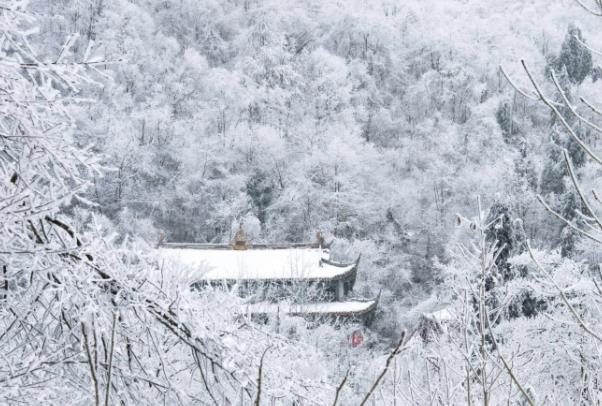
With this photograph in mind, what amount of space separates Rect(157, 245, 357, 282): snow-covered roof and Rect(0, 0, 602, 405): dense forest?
7.51 ft

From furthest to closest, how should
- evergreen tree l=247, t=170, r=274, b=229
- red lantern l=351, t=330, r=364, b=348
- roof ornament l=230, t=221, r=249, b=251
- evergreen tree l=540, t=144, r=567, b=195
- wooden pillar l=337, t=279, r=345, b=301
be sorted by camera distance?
evergreen tree l=247, t=170, r=274, b=229, evergreen tree l=540, t=144, r=567, b=195, roof ornament l=230, t=221, r=249, b=251, wooden pillar l=337, t=279, r=345, b=301, red lantern l=351, t=330, r=364, b=348

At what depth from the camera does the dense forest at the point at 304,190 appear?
168 cm

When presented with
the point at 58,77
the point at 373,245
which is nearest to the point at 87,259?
the point at 58,77

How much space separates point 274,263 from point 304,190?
10212mm

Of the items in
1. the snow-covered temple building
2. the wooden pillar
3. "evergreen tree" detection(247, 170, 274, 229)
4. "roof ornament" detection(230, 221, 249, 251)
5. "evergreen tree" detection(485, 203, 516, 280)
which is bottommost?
"evergreen tree" detection(247, 170, 274, 229)

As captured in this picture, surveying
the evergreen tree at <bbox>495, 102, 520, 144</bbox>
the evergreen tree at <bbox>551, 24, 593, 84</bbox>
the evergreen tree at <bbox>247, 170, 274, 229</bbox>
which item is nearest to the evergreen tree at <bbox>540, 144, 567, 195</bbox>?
the evergreen tree at <bbox>551, 24, 593, 84</bbox>

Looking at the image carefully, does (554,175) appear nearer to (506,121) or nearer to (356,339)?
(356,339)

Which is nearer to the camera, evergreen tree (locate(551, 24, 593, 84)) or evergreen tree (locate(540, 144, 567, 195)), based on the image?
→ evergreen tree (locate(540, 144, 567, 195))

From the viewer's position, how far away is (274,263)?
19.2 m

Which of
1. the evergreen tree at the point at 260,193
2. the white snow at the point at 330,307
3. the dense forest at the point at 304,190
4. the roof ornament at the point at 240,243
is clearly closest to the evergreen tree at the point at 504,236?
the dense forest at the point at 304,190

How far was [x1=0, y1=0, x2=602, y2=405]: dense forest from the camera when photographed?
1678 millimetres

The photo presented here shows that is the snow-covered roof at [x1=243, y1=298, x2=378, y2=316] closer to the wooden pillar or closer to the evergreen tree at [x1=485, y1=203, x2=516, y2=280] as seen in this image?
the wooden pillar

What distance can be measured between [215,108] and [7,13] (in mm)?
34716

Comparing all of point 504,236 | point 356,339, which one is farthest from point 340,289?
point 504,236
